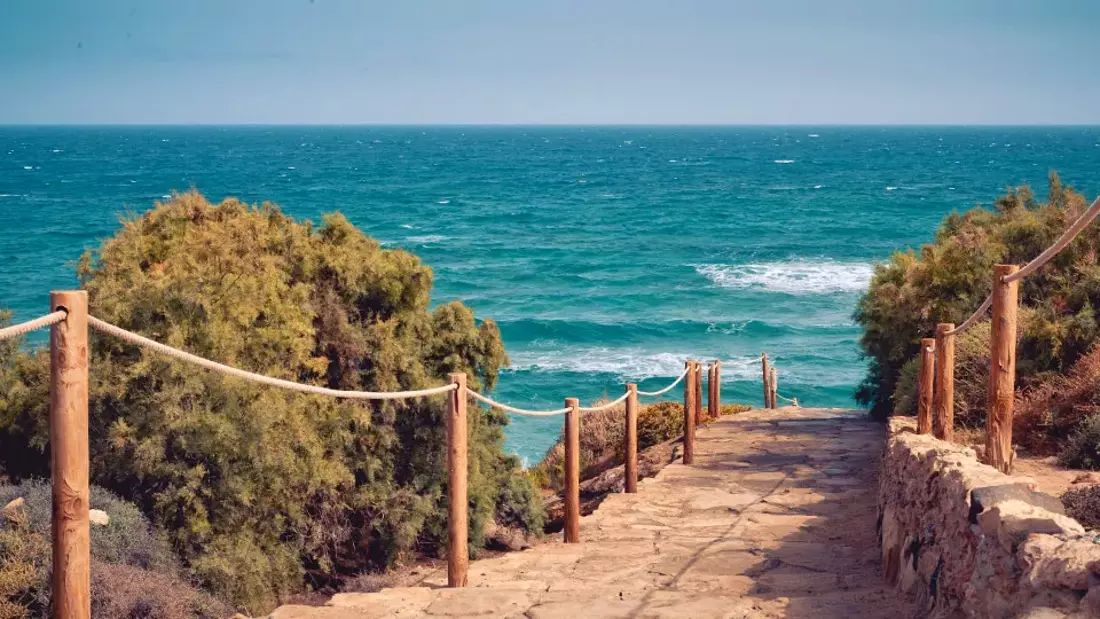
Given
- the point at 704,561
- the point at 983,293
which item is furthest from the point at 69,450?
the point at 983,293

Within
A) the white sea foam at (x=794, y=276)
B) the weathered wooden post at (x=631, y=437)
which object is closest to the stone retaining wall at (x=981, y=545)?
the weathered wooden post at (x=631, y=437)

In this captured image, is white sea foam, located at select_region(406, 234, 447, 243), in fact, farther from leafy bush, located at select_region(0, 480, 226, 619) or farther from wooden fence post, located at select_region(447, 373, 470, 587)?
wooden fence post, located at select_region(447, 373, 470, 587)

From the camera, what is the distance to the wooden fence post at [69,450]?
157 inches

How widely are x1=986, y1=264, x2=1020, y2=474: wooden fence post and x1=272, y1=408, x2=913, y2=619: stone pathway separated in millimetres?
1133

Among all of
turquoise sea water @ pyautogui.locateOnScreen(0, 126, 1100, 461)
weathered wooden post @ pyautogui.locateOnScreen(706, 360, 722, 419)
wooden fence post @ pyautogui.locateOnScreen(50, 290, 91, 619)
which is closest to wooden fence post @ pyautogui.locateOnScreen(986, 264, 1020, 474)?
wooden fence post @ pyautogui.locateOnScreen(50, 290, 91, 619)

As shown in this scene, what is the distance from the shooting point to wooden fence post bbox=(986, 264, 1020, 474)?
669cm

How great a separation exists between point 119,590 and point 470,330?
6402 mm

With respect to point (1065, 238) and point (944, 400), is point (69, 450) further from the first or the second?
point (944, 400)

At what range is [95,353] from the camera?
391 inches

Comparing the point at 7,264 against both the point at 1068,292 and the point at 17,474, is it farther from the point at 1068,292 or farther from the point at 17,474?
the point at 1068,292

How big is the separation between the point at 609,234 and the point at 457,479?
6058 centimetres

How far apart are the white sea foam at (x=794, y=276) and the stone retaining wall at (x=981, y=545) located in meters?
39.8

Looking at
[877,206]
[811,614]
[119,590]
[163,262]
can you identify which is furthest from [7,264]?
[877,206]

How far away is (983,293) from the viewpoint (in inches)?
627
